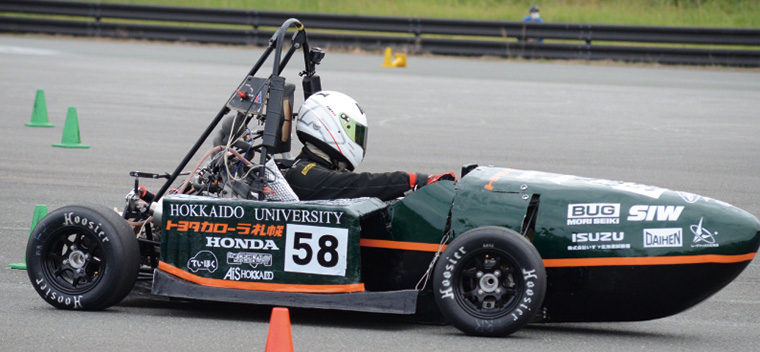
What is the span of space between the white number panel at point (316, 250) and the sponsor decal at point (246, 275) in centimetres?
12

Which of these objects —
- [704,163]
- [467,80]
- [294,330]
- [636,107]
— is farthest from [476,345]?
[467,80]

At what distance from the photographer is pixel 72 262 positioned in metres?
5.46

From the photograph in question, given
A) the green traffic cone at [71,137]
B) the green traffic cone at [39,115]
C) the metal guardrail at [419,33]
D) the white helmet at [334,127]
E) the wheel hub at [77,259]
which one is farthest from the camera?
the metal guardrail at [419,33]

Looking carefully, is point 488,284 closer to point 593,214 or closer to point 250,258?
point 593,214

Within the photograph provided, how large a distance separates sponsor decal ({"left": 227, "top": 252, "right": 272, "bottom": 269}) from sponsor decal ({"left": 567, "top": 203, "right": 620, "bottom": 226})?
5.19 ft

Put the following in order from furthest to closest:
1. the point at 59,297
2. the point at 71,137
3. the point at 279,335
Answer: the point at 71,137 → the point at 59,297 → the point at 279,335

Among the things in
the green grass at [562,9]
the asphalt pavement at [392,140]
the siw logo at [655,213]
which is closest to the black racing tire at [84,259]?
the asphalt pavement at [392,140]

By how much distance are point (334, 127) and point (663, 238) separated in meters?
1.90

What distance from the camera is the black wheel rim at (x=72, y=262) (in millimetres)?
5406

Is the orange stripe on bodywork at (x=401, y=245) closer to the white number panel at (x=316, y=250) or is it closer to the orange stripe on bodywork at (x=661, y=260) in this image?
the white number panel at (x=316, y=250)

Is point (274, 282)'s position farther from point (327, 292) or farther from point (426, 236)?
point (426, 236)

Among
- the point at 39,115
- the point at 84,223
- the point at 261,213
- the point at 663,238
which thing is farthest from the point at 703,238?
the point at 39,115

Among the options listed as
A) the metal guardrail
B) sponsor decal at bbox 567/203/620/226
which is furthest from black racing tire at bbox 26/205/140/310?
the metal guardrail

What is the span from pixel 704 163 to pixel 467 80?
8605 millimetres
